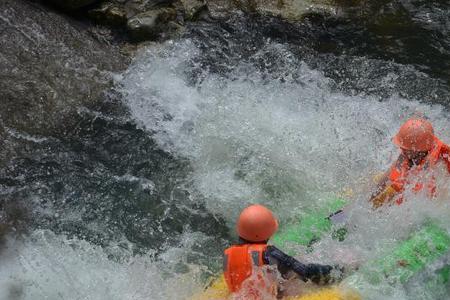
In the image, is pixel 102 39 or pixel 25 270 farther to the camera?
pixel 102 39

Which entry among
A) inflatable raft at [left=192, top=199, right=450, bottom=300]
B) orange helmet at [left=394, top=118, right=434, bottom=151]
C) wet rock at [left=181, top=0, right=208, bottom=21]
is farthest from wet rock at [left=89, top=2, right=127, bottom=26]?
orange helmet at [left=394, top=118, right=434, bottom=151]

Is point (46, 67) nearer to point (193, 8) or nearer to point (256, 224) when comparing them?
point (193, 8)

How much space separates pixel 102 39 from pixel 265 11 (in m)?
2.65

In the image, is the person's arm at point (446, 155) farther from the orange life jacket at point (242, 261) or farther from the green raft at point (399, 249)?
the orange life jacket at point (242, 261)

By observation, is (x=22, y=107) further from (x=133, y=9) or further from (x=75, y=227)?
(x=133, y=9)

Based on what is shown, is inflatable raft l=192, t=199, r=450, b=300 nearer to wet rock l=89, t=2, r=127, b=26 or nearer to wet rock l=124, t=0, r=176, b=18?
wet rock l=89, t=2, r=127, b=26

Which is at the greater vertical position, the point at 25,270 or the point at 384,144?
the point at 384,144

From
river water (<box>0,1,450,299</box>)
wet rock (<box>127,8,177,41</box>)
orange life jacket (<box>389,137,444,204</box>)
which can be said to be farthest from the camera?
wet rock (<box>127,8,177,41</box>)

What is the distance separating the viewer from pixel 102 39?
Result: 839 cm

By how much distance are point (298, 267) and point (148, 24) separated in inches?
209

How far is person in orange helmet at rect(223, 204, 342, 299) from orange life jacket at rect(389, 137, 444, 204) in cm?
123

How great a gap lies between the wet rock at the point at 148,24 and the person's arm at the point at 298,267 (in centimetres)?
510

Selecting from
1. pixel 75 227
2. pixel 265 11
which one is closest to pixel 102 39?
pixel 265 11

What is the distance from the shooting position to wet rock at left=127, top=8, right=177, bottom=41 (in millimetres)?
8531
